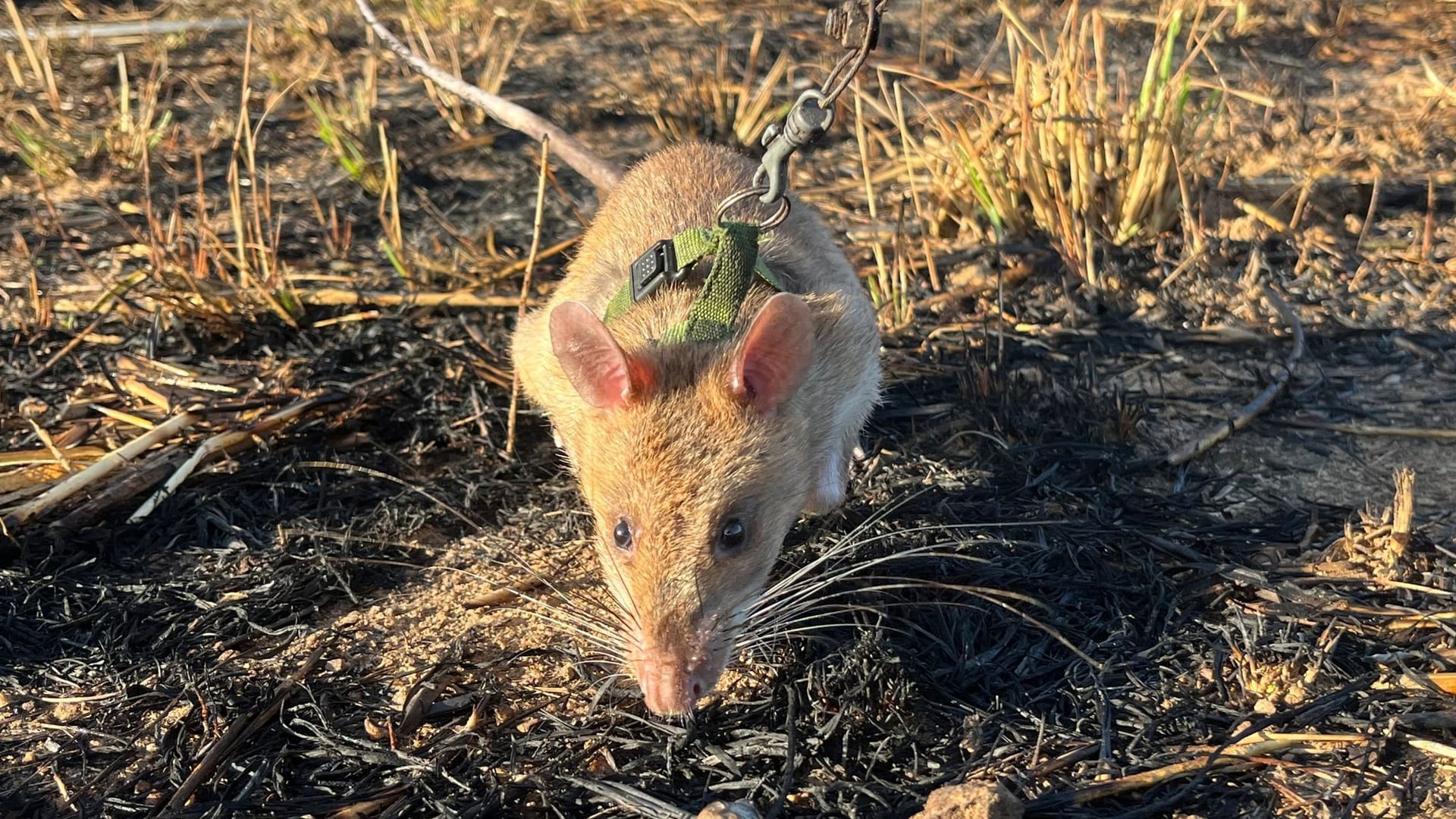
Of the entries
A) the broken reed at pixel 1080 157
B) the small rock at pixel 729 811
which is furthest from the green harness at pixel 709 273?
the broken reed at pixel 1080 157

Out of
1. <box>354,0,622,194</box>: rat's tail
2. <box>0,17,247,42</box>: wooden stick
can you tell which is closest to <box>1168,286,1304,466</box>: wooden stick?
<box>354,0,622,194</box>: rat's tail

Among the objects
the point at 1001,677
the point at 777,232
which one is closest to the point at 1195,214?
→ the point at 777,232

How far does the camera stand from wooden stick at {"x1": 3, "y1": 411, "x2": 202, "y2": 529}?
3.39 metres

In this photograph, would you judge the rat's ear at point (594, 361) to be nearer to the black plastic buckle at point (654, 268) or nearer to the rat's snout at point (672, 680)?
the black plastic buckle at point (654, 268)

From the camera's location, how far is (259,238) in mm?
4352

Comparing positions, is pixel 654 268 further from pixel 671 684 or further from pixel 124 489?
pixel 124 489

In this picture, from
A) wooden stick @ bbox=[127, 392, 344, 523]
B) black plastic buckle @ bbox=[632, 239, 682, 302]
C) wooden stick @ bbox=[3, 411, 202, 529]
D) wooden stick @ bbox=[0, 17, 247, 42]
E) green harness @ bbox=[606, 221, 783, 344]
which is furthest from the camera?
wooden stick @ bbox=[0, 17, 247, 42]

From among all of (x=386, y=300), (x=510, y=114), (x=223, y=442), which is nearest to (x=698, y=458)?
(x=223, y=442)

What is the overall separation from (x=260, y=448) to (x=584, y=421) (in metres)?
1.53

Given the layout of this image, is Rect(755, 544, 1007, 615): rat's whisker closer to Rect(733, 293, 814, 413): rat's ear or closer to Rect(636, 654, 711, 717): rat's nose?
Rect(636, 654, 711, 717): rat's nose

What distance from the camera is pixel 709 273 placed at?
318 centimetres

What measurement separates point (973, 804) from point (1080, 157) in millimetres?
3218

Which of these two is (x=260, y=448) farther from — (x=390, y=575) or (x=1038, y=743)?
(x=1038, y=743)

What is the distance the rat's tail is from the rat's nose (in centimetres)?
188
